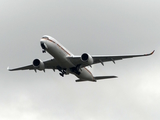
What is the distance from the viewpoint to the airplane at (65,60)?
176 ft

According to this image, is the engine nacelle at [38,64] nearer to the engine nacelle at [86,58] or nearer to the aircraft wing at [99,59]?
the aircraft wing at [99,59]

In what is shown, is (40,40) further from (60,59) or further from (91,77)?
(91,77)

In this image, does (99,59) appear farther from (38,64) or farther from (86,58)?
(38,64)

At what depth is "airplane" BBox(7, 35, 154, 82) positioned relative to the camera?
53500mm

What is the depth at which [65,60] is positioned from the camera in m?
54.9

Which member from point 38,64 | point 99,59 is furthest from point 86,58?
point 38,64

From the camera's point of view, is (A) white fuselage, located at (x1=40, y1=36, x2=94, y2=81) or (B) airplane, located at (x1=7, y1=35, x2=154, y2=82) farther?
(B) airplane, located at (x1=7, y1=35, x2=154, y2=82)

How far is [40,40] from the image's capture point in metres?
53.5

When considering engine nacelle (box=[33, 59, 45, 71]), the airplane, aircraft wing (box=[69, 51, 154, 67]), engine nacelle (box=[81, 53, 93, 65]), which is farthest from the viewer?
engine nacelle (box=[33, 59, 45, 71])

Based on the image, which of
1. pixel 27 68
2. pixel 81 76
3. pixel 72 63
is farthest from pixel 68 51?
pixel 27 68

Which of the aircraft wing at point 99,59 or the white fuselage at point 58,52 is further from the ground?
the white fuselage at point 58,52

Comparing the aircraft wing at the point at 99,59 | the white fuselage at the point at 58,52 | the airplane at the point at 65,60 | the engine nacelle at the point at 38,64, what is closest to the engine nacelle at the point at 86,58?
the airplane at the point at 65,60

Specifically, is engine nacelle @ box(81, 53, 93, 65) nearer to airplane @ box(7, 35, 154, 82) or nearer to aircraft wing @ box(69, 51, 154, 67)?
airplane @ box(7, 35, 154, 82)

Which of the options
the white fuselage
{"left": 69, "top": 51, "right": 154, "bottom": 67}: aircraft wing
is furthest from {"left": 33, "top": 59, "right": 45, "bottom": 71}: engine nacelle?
{"left": 69, "top": 51, "right": 154, "bottom": 67}: aircraft wing
